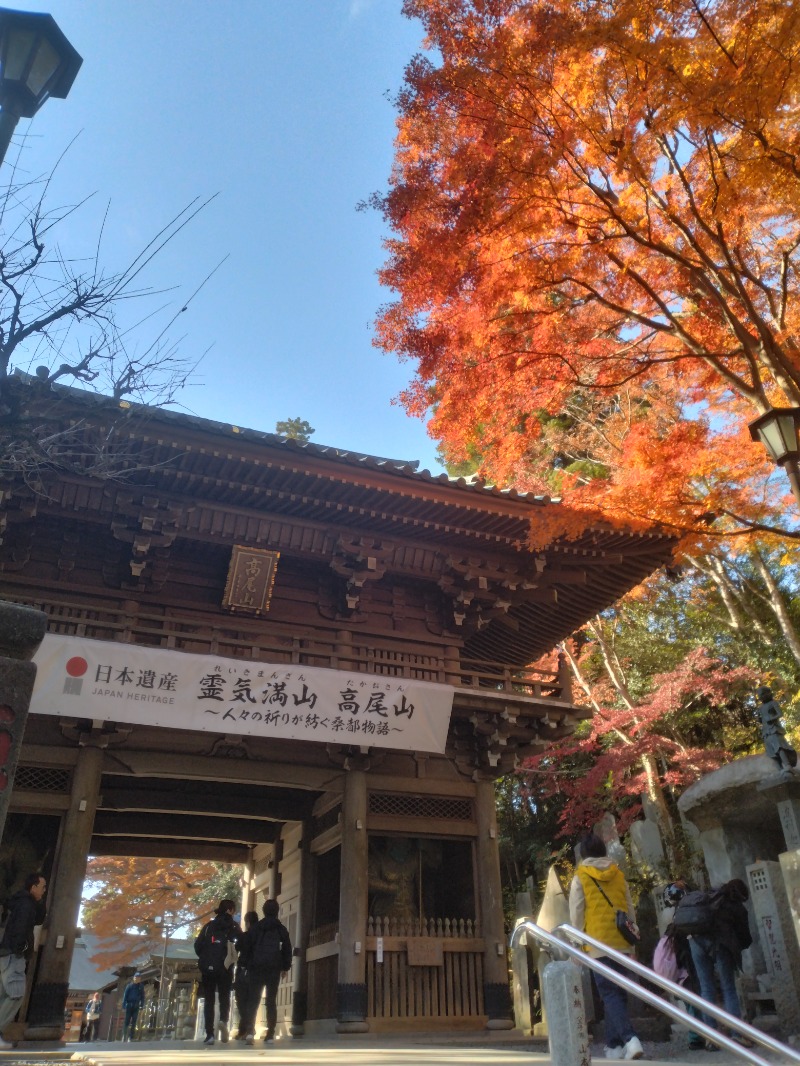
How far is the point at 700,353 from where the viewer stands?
8.95m

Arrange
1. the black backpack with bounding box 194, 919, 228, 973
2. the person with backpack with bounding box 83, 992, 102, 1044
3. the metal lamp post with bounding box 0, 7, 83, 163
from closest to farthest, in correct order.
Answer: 1. the metal lamp post with bounding box 0, 7, 83, 163
2. the black backpack with bounding box 194, 919, 228, 973
3. the person with backpack with bounding box 83, 992, 102, 1044

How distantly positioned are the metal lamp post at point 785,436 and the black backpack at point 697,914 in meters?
3.87

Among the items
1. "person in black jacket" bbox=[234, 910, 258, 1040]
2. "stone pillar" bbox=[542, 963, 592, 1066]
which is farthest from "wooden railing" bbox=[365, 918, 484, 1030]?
"stone pillar" bbox=[542, 963, 592, 1066]

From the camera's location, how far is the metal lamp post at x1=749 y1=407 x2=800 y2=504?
7.04m

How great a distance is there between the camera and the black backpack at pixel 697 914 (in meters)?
7.19

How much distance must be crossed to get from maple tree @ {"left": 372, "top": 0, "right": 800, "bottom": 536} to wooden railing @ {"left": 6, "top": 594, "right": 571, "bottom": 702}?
117 inches

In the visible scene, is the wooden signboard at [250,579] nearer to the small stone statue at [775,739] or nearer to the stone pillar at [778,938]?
the small stone statue at [775,739]

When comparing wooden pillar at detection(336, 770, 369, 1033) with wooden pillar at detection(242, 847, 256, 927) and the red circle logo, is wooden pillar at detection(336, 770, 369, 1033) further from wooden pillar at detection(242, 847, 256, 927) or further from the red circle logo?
wooden pillar at detection(242, 847, 256, 927)

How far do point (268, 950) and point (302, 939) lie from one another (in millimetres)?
1749

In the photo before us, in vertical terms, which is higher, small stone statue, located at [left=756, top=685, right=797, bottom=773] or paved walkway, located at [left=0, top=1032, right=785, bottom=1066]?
small stone statue, located at [left=756, top=685, right=797, bottom=773]

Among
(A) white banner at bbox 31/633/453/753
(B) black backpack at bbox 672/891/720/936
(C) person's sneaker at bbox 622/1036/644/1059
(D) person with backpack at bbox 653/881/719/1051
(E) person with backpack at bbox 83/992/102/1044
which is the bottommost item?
(E) person with backpack at bbox 83/992/102/1044

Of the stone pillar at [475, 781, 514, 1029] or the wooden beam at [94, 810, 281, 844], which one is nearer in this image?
the stone pillar at [475, 781, 514, 1029]

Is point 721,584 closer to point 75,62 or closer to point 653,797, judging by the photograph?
point 653,797

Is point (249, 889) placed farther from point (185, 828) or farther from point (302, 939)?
point (302, 939)
